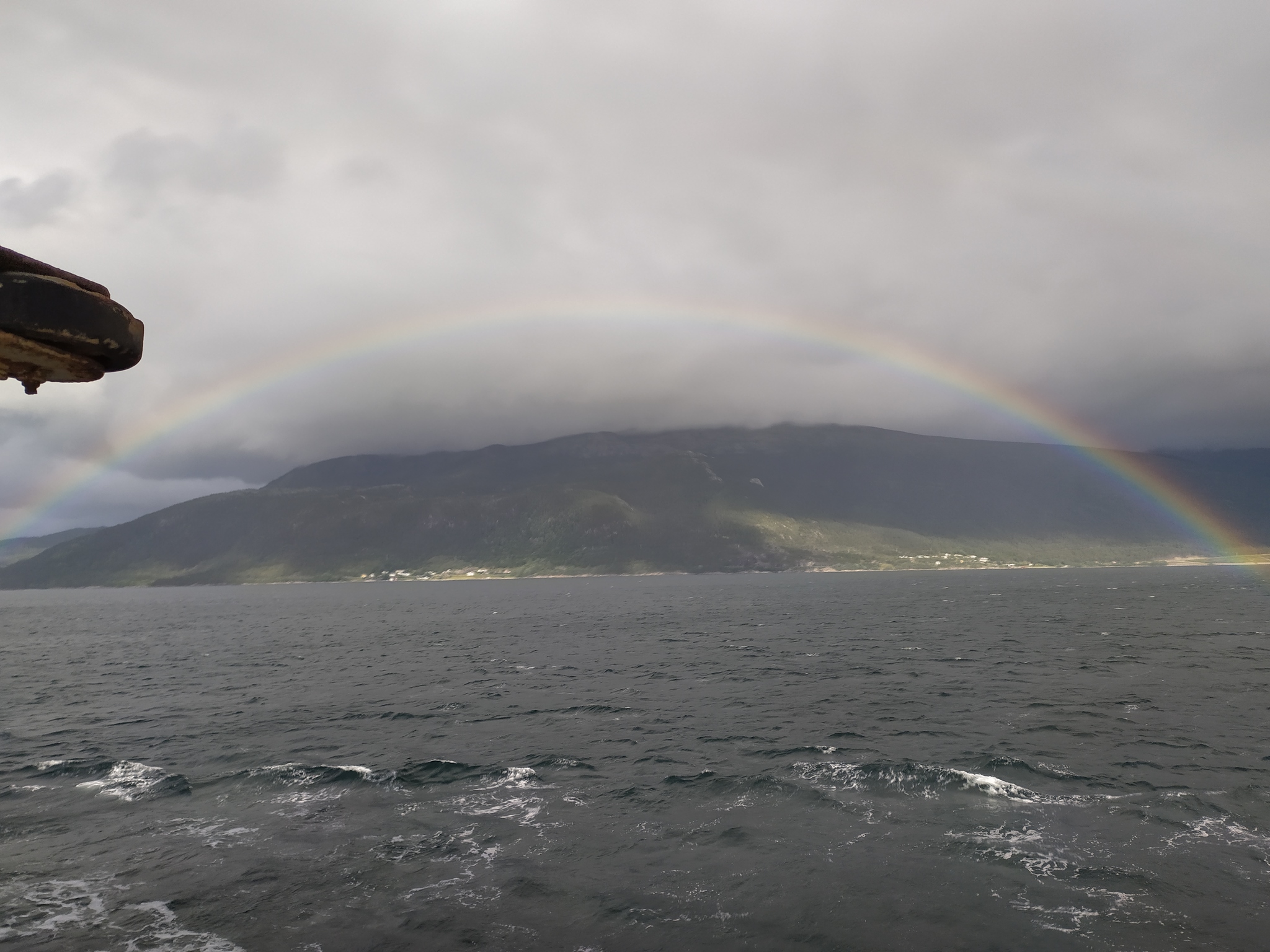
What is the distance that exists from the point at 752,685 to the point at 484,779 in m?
42.6

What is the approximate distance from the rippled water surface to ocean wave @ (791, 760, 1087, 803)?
0.88 ft

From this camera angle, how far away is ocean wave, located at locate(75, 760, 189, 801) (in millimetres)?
51125

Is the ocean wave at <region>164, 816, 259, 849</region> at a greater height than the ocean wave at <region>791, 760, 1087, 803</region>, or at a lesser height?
lesser

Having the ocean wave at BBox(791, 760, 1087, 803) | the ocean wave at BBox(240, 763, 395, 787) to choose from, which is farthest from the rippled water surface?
the ocean wave at BBox(240, 763, 395, 787)

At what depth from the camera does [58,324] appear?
6.31 metres

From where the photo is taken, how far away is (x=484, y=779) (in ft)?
173

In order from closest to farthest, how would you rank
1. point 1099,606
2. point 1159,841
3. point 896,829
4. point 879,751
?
point 1159,841
point 896,829
point 879,751
point 1099,606

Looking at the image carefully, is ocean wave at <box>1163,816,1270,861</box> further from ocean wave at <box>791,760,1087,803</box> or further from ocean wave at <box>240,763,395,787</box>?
ocean wave at <box>240,763,395,787</box>

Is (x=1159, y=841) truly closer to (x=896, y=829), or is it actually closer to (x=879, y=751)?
(x=896, y=829)

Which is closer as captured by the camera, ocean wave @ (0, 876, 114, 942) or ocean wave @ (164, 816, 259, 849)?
ocean wave @ (0, 876, 114, 942)

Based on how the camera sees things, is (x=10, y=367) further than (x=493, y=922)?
No

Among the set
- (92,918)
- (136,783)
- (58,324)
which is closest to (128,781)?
(136,783)

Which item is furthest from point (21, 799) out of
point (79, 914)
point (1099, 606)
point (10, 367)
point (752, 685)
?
point (1099, 606)

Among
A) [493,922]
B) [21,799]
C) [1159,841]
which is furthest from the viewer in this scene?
[21,799]
